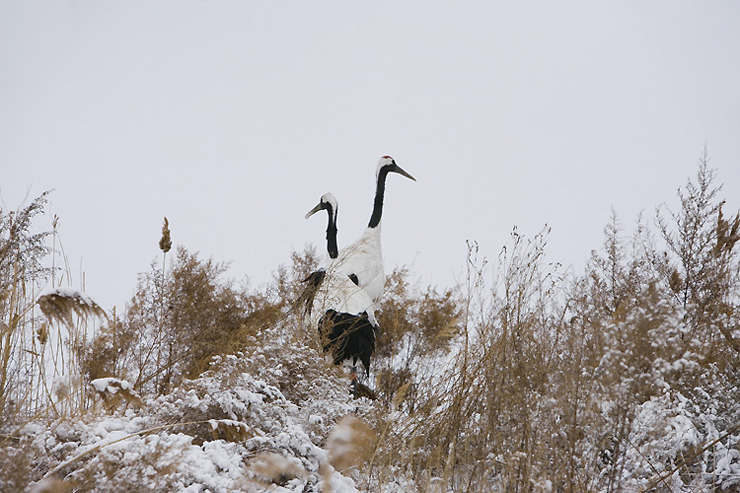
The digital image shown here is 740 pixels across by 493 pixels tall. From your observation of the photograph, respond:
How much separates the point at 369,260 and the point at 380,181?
1.44m

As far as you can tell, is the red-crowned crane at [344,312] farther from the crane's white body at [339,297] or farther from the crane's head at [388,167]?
the crane's head at [388,167]

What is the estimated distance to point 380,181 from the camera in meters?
8.76

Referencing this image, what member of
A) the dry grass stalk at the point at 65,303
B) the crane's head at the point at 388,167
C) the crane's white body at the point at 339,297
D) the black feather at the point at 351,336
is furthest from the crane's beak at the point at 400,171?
the dry grass stalk at the point at 65,303

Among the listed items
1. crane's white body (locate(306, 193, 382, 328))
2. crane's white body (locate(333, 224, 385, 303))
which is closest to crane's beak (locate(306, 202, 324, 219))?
crane's white body (locate(333, 224, 385, 303))

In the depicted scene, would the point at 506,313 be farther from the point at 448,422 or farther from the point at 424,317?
the point at 424,317

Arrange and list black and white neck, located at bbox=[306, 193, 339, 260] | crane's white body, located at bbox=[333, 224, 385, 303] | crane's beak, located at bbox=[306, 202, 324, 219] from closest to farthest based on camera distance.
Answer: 1. crane's white body, located at bbox=[333, 224, 385, 303]
2. black and white neck, located at bbox=[306, 193, 339, 260]
3. crane's beak, located at bbox=[306, 202, 324, 219]

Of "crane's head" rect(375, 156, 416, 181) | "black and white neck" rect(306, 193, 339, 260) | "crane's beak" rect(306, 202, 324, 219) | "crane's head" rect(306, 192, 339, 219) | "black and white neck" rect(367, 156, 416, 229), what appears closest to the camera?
"black and white neck" rect(306, 193, 339, 260)

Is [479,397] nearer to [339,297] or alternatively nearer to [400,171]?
[339,297]

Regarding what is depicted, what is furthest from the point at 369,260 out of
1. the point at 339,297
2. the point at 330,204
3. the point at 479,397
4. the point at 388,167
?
the point at 479,397

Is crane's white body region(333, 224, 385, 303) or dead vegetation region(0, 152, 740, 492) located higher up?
crane's white body region(333, 224, 385, 303)

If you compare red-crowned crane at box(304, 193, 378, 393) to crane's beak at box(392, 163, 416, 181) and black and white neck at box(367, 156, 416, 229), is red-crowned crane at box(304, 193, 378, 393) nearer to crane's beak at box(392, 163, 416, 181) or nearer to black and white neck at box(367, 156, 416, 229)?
black and white neck at box(367, 156, 416, 229)

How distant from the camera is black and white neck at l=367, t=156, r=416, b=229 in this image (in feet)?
26.9

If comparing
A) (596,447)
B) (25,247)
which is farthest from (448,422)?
(25,247)

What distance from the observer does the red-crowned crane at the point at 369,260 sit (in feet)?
24.2
